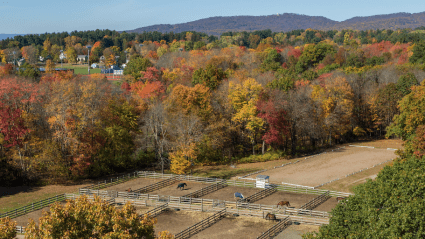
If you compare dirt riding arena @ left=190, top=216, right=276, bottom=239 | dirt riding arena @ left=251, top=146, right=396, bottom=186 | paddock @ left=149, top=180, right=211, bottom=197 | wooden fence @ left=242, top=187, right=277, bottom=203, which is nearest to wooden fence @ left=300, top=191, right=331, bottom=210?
dirt riding arena @ left=190, top=216, right=276, bottom=239

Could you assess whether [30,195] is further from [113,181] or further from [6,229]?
[6,229]

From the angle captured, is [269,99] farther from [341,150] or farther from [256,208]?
[256,208]

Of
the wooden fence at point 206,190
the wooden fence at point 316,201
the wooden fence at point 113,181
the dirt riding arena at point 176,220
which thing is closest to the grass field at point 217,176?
the wooden fence at point 113,181

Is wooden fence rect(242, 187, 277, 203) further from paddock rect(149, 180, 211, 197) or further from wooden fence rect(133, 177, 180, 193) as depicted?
wooden fence rect(133, 177, 180, 193)

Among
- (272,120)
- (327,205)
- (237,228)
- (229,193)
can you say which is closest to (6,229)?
(237,228)

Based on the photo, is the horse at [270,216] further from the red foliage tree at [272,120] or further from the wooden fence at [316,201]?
the red foliage tree at [272,120]

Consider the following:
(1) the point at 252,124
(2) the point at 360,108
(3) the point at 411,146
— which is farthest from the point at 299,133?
(3) the point at 411,146
